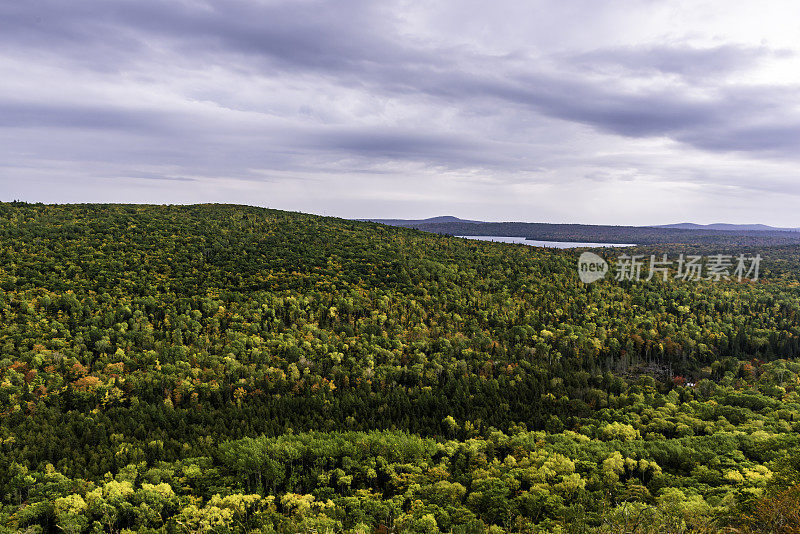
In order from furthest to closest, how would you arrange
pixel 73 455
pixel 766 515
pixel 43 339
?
1. pixel 43 339
2. pixel 73 455
3. pixel 766 515

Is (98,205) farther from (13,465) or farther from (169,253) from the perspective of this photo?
(13,465)

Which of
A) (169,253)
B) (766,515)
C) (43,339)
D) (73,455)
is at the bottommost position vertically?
(73,455)

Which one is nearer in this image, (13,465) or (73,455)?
(13,465)

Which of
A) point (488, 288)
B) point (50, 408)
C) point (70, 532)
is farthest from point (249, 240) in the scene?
point (70, 532)

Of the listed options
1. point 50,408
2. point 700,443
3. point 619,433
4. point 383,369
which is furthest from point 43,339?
point 700,443

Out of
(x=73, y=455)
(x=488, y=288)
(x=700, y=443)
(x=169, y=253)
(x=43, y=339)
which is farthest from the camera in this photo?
(x=488, y=288)

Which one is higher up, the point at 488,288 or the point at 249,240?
the point at 249,240
